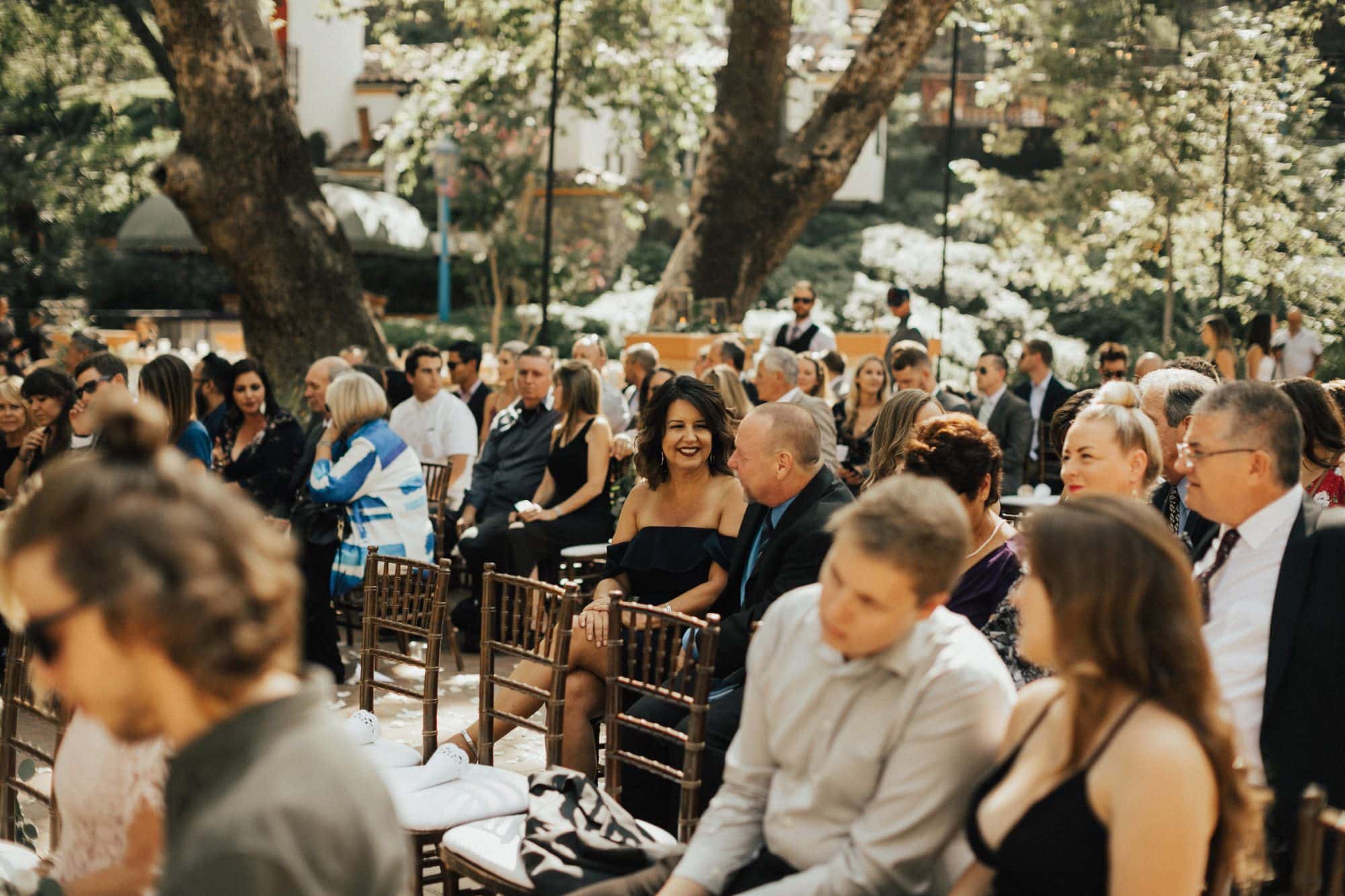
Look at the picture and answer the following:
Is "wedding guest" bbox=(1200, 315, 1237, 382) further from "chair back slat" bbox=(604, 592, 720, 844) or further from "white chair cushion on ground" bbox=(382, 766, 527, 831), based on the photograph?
"white chair cushion on ground" bbox=(382, 766, 527, 831)

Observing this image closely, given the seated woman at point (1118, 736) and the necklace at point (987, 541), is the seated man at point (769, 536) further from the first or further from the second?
the seated woman at point (1118, 736)

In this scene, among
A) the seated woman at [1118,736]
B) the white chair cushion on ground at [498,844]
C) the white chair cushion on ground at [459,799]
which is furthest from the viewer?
the white chair cushion on ground at [459,799]

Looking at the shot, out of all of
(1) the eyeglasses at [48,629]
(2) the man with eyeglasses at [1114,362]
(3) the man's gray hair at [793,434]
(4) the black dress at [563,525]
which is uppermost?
(2) the man with eyeglasses at [1114,362]

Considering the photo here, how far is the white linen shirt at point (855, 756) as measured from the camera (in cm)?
260

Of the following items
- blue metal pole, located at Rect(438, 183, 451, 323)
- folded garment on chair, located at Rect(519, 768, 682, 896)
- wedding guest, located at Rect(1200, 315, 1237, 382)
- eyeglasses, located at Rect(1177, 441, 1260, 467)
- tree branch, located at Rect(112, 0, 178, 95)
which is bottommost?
folded garment on chair, located at Rect(519, 768, 682, 896)

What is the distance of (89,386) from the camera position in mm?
6867

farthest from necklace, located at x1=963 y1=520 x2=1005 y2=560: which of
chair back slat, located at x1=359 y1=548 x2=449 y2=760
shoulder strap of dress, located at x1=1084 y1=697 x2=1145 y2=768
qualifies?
chair back slat, located at x1=359 y1=548 x2=449 y2=760

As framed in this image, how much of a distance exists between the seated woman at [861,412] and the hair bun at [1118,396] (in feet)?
14.9

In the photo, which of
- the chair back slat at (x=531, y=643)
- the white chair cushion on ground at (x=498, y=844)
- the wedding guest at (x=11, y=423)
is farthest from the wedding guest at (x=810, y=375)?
the white chair cushion on ground at (x=498, y=844)

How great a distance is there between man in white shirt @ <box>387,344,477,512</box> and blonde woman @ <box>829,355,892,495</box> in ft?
7.89

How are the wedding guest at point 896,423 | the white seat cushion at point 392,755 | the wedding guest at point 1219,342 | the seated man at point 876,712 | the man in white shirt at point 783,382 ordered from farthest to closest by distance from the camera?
the wedding guest at point 1219,342 → the man in white shirt at point 783,382 → the wedding guest at point 896,423 → the white seat cushion at point 392,755 → the seated man at point 876,712

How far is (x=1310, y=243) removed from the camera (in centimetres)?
1151

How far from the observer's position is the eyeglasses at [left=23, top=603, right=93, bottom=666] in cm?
162

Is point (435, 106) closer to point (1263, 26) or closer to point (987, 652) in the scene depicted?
point (1263, 26)
